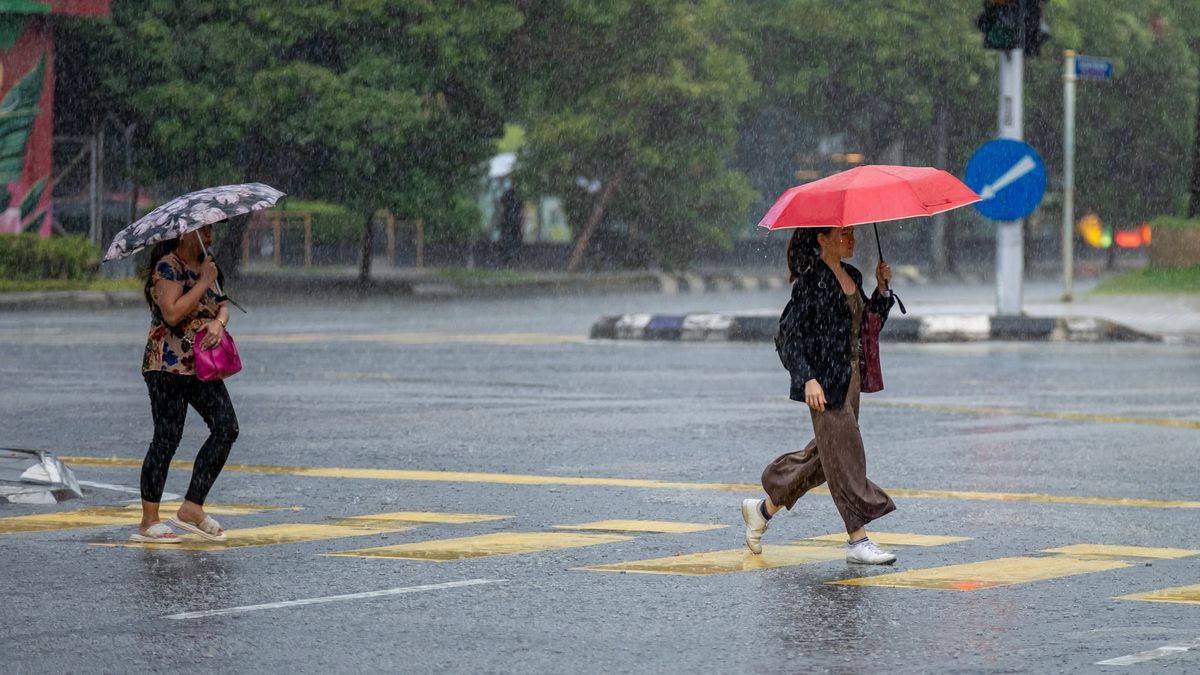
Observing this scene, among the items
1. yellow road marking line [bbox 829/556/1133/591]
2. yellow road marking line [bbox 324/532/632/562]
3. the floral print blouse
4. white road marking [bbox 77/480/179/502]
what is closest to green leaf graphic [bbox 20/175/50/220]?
white road marking [bbox 77/480/179/502]

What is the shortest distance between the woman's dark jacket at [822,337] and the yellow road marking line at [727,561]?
63cm

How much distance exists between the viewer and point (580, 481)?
1148 centimetres

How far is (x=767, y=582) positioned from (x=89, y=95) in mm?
32987

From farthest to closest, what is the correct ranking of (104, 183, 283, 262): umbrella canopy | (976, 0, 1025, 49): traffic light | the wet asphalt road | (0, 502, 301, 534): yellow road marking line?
(976, 0, 1025, 49): traffic light < (0, 502, 301, 534): yellow road marking line < (104, 183, 283, 262): umbrella canopy < the wet asphalt road

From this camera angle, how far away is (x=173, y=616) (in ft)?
24.1

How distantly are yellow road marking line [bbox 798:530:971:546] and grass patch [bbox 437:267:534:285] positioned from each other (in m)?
32.1

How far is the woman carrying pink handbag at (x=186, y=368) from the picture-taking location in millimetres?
9250

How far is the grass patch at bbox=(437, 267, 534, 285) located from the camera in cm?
4194

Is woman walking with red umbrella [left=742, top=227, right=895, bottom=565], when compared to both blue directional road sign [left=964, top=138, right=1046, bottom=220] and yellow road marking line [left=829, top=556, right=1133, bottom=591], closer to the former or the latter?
yellow road marking line [left=829, top=556, right=1133, bottom=591]

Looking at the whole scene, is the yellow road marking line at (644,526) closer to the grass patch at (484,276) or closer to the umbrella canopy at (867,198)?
the umbrella canopy at (867,198)

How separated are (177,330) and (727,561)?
8.38ft

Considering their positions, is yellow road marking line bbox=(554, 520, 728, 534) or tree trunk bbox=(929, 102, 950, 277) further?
tree trunk bbox=(929, 102, 950, 277)

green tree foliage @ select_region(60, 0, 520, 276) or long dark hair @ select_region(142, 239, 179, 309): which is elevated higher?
green tree foliage @ select_region(60, 0, 520, 276)

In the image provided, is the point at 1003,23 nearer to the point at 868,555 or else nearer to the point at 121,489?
the point at 121,489
